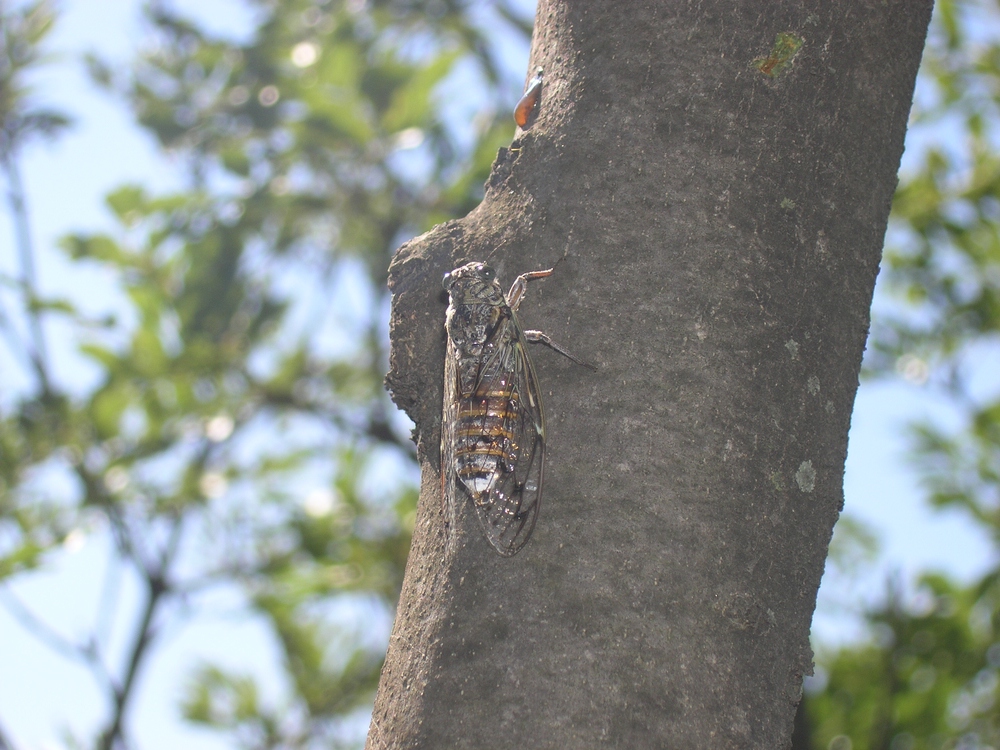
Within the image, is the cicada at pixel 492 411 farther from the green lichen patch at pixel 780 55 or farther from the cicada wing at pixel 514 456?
the green lichen patch at pixel 780 55

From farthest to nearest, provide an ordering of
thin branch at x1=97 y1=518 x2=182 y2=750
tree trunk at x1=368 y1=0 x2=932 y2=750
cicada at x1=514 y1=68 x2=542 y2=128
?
1. thin branch at x1=97 y1=518 x2=182 y2=750
2. cicada at x1=514 y1=68 x2=542 y2=128
3. tree trunk at x1=368 y1=0 x2=932 y2=750

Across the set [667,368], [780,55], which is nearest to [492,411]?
[667,368]

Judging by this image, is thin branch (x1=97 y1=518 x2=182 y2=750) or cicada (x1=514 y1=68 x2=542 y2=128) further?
thin branch (x1=97 y1=518 x2=182 y2=750)

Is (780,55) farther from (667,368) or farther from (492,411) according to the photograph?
(492,411)

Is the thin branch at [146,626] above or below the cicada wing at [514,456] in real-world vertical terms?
above

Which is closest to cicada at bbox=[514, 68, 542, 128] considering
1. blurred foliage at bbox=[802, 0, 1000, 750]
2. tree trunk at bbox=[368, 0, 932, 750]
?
tree trunk at bbox=[368, 0, 932, 750]

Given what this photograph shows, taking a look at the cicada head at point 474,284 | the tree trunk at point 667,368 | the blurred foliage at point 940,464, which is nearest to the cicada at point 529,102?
the tree trunk at point 667,368

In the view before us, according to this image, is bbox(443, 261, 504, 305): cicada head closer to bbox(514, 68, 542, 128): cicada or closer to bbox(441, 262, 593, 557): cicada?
bbox(441, 262, 593, 557): cicada

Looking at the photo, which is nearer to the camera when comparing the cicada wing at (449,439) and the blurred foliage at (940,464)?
the cicada wing at (449,439)

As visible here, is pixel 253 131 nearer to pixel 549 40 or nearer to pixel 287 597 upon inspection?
pixel 287 597
